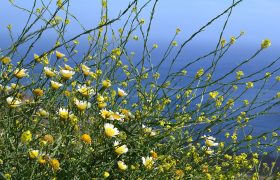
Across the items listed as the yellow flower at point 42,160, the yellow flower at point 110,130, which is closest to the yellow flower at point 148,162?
the yellow flower at point 110,130

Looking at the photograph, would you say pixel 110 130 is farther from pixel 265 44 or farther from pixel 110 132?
pixel 265 44

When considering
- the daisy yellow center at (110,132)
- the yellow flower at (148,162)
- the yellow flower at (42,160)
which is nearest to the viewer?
the yellow flower at (42,160)

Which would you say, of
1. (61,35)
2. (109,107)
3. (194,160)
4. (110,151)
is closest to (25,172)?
(110,151)

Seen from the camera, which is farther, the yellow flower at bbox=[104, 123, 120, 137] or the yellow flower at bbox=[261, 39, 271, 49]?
the yellow flower at bbox=[261, 39, 271, 49]

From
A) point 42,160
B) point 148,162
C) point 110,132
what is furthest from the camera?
point 148,162

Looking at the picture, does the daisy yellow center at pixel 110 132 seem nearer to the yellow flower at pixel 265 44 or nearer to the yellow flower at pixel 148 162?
the yellow flower at pixel 148 162

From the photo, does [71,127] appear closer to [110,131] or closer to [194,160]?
[110,131]

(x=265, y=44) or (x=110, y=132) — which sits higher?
(x=265, y=44)

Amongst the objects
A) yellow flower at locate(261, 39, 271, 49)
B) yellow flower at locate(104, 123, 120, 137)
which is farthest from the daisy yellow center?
yellow flower at locate(261, 39, 271, 49)

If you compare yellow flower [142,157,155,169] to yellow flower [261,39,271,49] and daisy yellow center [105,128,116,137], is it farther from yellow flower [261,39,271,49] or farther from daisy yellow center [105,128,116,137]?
yellow flower [261,39,271,49]

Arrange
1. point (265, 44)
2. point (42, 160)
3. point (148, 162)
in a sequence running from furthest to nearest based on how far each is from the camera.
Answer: point (265, 44)
point (148, 162)
point (42, 160)

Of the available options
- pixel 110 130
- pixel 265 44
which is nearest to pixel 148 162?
pixel 110 130
